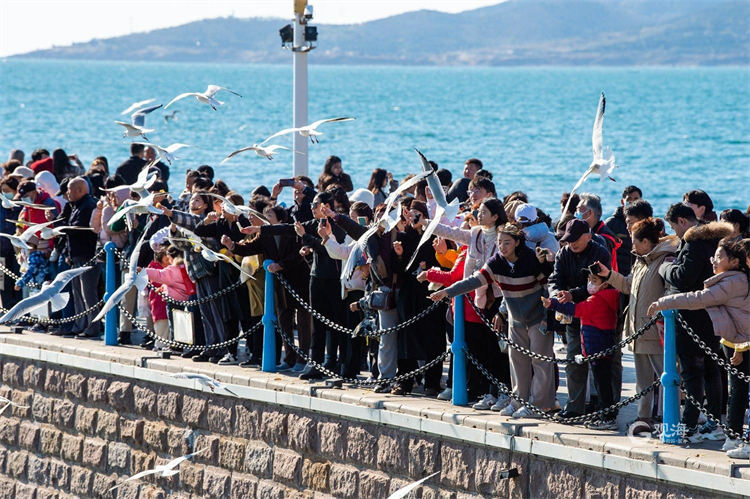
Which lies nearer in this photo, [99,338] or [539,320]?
[539,320]

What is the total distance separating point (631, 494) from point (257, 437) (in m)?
3.57

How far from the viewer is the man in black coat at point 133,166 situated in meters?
18.2

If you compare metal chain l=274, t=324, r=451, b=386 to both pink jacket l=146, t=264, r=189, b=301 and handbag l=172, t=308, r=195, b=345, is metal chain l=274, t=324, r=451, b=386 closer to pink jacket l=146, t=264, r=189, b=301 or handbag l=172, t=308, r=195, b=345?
handbag l=172, t=308, r=195, b=345

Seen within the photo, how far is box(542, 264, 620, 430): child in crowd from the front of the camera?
363 inches

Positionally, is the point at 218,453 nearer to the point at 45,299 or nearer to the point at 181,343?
the point at 181,343

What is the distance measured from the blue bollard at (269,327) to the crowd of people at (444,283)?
6.6 inches

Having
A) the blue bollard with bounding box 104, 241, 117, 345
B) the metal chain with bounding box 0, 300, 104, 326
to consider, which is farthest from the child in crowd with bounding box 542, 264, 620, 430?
the metal chain with bounding box 0, 300, 104, 326

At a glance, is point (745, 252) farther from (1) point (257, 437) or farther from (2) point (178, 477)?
(2) point (178, 477)

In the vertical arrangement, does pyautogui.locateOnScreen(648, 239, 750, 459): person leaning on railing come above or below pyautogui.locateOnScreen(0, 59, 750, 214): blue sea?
above

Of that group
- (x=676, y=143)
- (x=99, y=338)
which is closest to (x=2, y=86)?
(x=676, y=143)

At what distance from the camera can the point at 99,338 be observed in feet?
43.3

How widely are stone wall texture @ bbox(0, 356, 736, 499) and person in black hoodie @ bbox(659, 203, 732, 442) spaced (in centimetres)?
75

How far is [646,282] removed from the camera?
29.7ft

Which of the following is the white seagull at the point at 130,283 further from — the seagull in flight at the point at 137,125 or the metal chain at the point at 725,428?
the metal chain at the point at 725,428
